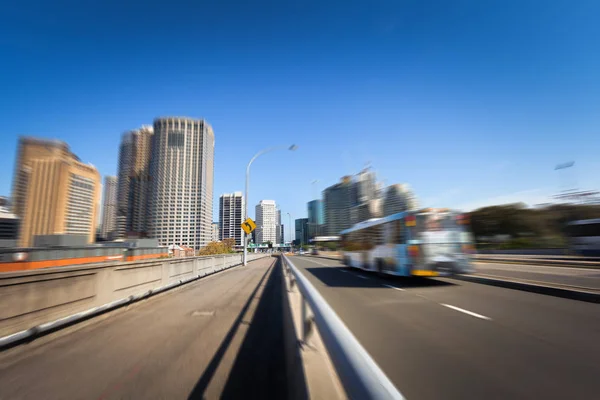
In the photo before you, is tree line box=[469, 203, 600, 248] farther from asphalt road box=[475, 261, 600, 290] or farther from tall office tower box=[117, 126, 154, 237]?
tall office tower box=[117, 126, 154, 237]

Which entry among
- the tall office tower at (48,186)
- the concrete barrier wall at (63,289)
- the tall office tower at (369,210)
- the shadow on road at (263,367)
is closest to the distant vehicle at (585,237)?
the tall office tower at (369,210)

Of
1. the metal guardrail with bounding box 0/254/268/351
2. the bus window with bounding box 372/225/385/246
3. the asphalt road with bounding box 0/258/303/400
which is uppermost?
the bus window with bounding box 372/225/385/246

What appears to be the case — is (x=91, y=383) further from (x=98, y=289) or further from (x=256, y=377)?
(x=98, y=289)

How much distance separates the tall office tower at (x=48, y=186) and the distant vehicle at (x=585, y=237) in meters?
80.2

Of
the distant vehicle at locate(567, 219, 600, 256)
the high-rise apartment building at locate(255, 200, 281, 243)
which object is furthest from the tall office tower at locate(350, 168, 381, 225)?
the high-rise apartment building at locate(255, 200, 281, 243)

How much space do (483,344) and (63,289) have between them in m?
8.26

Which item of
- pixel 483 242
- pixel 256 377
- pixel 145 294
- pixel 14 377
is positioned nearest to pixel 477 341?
pixel 256 377

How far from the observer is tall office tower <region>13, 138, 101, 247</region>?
59188 mm

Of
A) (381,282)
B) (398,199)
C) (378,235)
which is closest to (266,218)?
(398,199)

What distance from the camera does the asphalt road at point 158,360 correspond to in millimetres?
3420

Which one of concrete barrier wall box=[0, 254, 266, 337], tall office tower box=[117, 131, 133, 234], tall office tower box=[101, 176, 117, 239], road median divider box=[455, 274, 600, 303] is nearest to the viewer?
concrete barrier wall box=[0, 254, 266, 337]

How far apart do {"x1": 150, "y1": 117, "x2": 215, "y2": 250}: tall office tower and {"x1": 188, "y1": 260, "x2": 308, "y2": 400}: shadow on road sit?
103 m

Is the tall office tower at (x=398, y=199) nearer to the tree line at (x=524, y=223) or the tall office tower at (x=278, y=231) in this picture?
the tree line at (x=524, y=223)

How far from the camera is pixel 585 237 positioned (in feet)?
92.5
